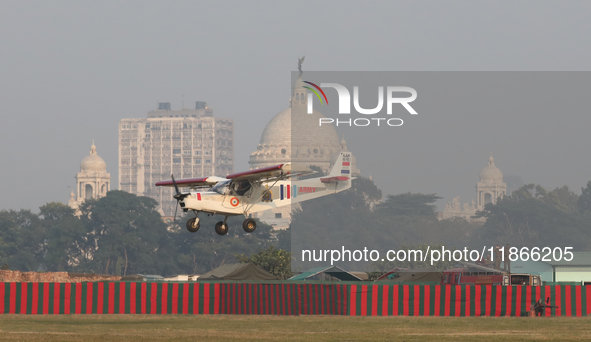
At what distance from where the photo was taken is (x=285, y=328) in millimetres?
39406

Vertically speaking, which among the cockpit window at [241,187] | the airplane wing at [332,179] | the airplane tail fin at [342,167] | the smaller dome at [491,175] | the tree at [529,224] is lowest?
the tree at [529,224]

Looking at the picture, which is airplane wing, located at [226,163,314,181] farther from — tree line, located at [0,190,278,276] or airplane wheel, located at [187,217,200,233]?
tree line, located at [0,190,278,276]

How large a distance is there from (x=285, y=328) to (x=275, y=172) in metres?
7.09

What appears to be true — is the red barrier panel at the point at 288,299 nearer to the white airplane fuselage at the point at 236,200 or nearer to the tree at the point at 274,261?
the white airplane fuselage at the point at 236,200

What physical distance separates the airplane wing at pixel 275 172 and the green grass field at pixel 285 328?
20.4ft

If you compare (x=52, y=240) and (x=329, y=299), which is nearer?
(x=329, y=299)

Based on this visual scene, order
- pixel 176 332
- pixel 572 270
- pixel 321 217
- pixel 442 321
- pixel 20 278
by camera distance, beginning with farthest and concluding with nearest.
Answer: pixel 321 217, pixel 572 270, pixel 20 278, pixel 442 321, pixel 176 332

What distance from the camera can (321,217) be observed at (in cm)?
13625

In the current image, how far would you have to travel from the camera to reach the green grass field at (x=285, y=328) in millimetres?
34344

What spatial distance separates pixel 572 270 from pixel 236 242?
11075 cm

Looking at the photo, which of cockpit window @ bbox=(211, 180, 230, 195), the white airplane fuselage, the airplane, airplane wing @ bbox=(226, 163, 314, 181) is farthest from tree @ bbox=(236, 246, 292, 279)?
airplane wing @ bbox=(226, 163, 314, 181)

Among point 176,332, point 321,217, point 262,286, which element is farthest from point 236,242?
point 176,332

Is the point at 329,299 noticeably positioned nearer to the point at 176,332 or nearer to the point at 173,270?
the point at 176,332

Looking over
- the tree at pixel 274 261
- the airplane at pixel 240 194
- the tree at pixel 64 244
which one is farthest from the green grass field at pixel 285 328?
the tree at pixel 64 244
